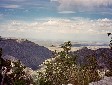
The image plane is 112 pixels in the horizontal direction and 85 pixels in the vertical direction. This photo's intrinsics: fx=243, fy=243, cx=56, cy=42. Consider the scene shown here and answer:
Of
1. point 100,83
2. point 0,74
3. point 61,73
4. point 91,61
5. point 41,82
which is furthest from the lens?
point 61,73

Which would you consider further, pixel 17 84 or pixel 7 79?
pixel 7 79

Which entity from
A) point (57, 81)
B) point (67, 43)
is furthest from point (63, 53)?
point (57, 81)

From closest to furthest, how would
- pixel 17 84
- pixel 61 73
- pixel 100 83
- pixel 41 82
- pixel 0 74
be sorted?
pixel 100 83, pixel 41 82, pixel 17 84, pixel 0 74, pixel 61 73

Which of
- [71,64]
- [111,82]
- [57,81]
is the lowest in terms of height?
[57,81]

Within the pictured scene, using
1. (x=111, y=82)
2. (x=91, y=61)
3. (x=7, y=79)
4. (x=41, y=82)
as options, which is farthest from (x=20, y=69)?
(x=111, y=82)

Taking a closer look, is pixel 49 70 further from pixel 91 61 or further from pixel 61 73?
pixel 91 61

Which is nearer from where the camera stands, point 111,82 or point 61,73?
point 111,82

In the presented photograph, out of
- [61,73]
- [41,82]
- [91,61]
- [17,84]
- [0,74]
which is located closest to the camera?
[41,82]

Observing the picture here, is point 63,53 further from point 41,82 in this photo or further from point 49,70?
point 41,82

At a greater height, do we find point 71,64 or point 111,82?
point 111,82
